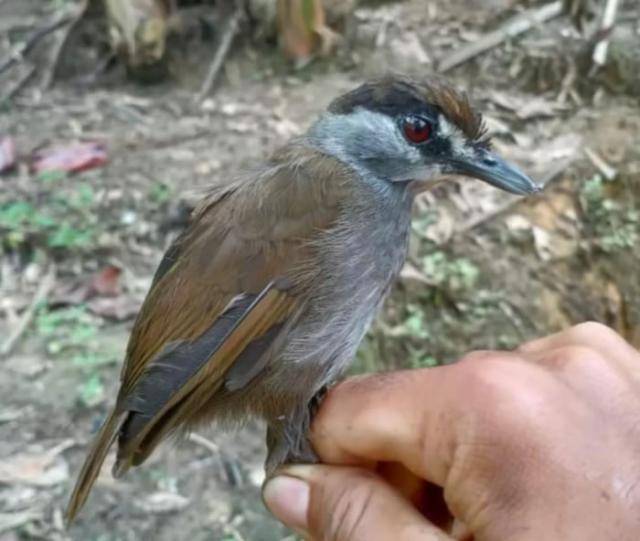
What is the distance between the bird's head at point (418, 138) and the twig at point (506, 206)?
1.89 metres

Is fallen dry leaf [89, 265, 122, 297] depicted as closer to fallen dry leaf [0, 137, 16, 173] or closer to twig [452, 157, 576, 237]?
fallen dry leaf [0, 137, 16, 173]

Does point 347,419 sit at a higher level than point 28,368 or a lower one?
higher

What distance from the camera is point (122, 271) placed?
446cm

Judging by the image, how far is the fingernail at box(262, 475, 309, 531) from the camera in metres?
2.14

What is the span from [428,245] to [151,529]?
1.67 metres

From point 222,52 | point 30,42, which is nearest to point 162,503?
point 222,52

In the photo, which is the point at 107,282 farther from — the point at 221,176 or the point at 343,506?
the point at 343,506

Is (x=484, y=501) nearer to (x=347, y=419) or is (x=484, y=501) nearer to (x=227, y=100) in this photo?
(x=347, y=419)

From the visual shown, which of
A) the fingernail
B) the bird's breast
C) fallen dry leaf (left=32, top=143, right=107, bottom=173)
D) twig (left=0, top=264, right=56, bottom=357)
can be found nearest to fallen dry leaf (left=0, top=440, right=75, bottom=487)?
twig (left=0, top=264, right=56, bottom=357)

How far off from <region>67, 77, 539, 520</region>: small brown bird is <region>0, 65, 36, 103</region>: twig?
355 cm

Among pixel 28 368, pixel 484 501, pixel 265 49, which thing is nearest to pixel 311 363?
pixel 484 501

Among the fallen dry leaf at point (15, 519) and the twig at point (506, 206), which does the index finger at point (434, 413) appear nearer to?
the fallen dry leaf at point (15, 519)

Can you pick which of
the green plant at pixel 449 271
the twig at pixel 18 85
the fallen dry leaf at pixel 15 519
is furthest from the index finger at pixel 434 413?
the twig at pixel 18 85

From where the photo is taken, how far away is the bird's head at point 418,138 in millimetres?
2492
